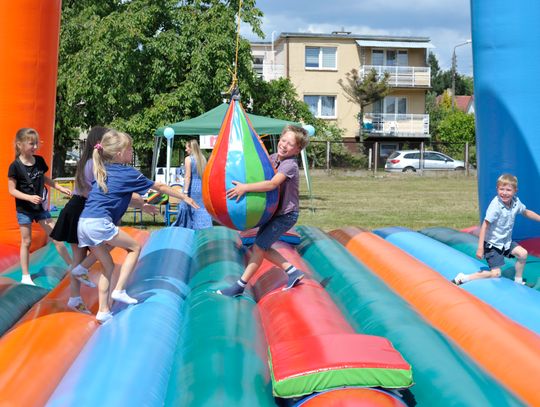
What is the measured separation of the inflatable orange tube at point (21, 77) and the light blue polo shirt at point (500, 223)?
4.23 m

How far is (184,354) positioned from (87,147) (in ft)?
6.72

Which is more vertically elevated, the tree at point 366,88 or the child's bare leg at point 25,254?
the tree at point 366,88

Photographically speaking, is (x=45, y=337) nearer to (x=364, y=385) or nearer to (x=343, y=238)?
(x=364, y=385)

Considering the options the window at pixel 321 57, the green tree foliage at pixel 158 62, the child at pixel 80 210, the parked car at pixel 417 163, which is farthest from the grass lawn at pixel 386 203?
the window at pixel 321 57

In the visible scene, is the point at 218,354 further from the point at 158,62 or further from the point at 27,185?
the point at 158,62

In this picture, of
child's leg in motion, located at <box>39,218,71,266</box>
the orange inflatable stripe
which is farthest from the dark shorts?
child's leg in motion, located at <box>39,218,71,266</box>

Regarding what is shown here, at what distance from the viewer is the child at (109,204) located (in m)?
4.30

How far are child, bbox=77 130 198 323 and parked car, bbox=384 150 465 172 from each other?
24.8 metres

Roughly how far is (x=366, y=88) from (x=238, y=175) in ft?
93.0

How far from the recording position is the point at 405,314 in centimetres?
397

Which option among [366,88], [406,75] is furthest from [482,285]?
[406,75]

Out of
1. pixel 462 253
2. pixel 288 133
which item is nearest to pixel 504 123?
pixel 462 253

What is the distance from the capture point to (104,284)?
4250 mm

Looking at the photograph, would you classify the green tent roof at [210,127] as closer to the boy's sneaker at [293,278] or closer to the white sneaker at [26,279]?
the white sneaker at [26,279]
